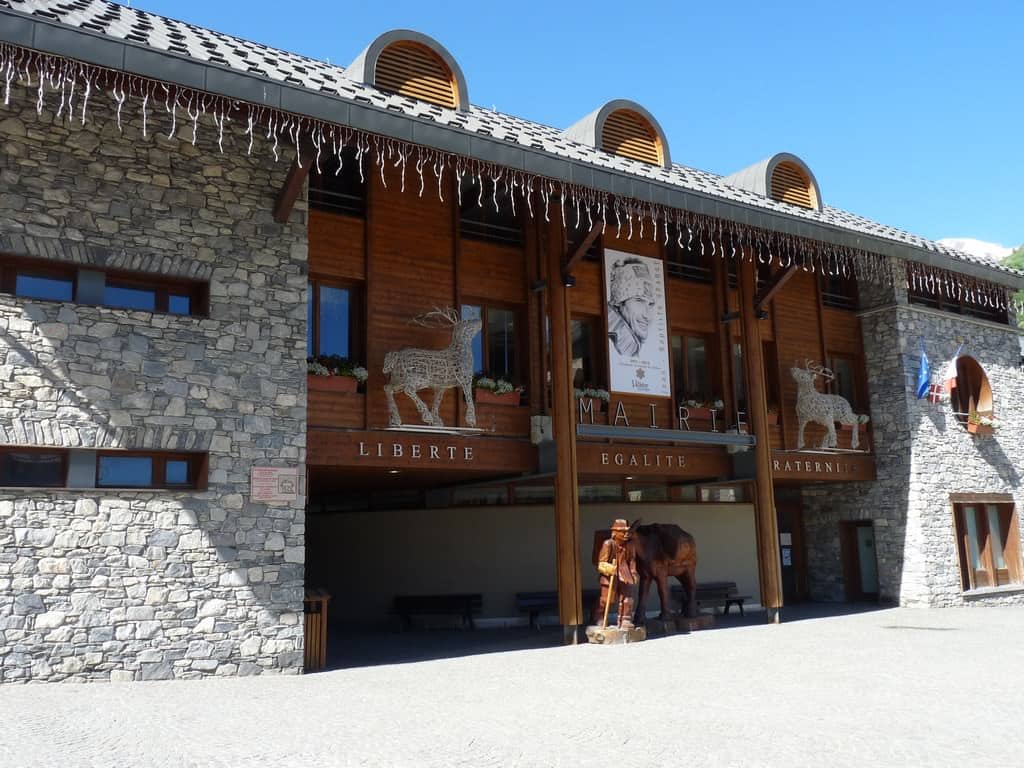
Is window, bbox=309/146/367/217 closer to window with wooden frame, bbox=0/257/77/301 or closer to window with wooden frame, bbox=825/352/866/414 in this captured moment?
window with wooden frame, bbox=0/257/77/301

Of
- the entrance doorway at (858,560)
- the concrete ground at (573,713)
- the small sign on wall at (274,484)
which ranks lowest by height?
the concrete ground at (573,713)

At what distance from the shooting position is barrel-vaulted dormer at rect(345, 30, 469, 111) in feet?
44.4

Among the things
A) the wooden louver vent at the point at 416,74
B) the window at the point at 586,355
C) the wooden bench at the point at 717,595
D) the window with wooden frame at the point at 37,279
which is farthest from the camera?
the wooden bench at the point at 717,595

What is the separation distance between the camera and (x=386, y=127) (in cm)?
1021

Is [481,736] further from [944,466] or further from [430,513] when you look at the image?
[944,466]

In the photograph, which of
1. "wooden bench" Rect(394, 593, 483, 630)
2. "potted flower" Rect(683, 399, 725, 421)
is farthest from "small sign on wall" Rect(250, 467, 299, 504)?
"potted flower" Rect(683, 399, 725, 421)

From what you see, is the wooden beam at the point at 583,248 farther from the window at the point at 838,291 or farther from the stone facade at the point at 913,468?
the stone facade at the point at 913,468

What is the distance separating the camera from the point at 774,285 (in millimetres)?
15406

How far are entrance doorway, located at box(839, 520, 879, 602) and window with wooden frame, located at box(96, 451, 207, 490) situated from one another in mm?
13015

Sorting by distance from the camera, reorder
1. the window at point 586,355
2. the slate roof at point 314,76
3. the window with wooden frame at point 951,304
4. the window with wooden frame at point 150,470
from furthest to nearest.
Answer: the window with wooden frame at point 951,304 → the window at point 586,355 → the window with wooden frame at point 150,470 → the slate roof at point 314,76

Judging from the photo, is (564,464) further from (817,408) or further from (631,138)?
(631,138)

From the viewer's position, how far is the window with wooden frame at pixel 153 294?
10289 millimetres

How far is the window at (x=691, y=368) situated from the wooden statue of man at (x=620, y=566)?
339 centimetres

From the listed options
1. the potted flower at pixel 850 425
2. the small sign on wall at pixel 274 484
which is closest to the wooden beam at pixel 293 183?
the small sign on wall at pixel 274 484
